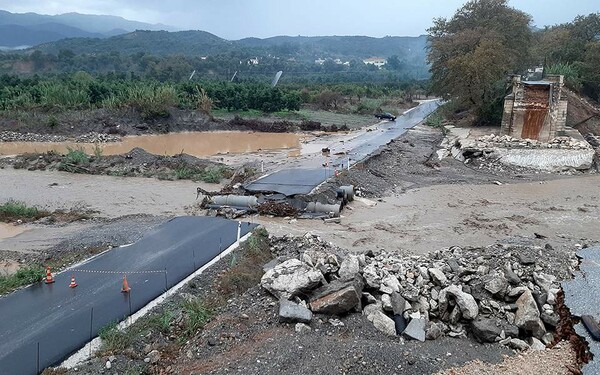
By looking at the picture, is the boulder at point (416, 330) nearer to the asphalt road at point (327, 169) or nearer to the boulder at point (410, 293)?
the boulder at point (410, 293)

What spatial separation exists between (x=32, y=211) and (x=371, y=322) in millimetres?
10947

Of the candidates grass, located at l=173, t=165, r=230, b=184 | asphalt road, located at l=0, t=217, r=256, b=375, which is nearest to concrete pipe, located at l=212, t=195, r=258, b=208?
asphalt road, located at l=0, t=217, r=256, b=375

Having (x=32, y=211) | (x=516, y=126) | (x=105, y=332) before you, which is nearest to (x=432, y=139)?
(x=516, y=126)

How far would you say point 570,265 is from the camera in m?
9.73

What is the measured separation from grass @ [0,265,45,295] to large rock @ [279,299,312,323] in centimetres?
480

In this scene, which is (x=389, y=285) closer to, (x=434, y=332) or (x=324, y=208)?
(x=434, y=332)

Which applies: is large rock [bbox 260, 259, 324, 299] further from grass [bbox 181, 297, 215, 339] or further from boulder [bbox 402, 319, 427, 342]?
boulder [bbox 402, 319, 427, 342]

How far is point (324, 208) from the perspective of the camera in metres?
14.0

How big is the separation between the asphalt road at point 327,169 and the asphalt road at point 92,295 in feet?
13.7

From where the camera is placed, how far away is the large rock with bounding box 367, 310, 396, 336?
7.21 meters

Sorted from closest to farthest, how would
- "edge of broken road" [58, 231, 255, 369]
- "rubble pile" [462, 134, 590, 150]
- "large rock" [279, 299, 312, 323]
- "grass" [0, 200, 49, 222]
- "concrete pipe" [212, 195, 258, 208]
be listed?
"edge of broken road" [58, 231, 255, 369]
"large rock" [279, 299, 312, 323]
"grass" [0, 200, 49, 222]
"concrete pipe" [212, 195, 258, 208]
"rubble pile" [462, 134, 590, 150]

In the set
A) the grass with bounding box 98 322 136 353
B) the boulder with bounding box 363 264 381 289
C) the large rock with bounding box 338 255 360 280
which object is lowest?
the grass with bounding box 98 322 136 353

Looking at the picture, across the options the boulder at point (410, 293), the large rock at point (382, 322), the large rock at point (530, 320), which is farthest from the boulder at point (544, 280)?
the large rock at point (382, 322)

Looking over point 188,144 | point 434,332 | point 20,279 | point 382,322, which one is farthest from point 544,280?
point 188,144
